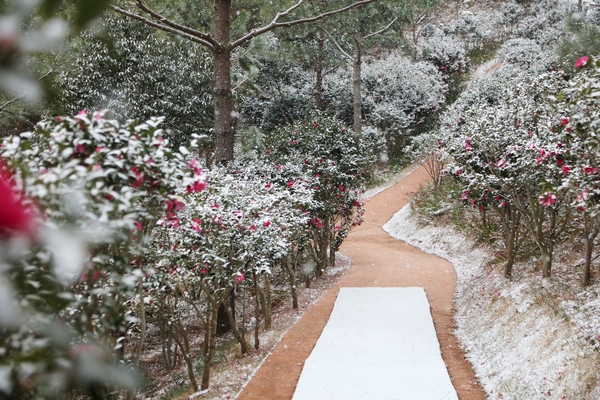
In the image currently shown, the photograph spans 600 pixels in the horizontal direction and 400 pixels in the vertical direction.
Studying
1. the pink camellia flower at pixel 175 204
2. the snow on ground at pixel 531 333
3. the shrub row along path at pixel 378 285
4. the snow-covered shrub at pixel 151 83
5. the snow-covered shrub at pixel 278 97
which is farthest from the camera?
the snow-covered shrub at pixel 278 97

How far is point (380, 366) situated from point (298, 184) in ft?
10.4

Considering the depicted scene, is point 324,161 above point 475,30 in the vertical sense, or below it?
below

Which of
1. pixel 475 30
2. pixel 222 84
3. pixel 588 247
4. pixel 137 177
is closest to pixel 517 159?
pixel 588 247

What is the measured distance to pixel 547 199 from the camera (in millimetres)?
4191

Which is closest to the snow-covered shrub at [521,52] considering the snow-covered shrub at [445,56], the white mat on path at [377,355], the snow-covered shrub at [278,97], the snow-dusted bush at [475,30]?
the snow-covered shrub at [445,56]

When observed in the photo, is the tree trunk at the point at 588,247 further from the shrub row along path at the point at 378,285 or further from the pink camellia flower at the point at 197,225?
the pink camellia flower at the point at 197,225

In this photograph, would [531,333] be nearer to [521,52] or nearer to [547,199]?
[547,199]

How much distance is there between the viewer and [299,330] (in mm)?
6863

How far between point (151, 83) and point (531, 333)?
423 inches

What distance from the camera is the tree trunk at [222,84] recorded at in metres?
7.52

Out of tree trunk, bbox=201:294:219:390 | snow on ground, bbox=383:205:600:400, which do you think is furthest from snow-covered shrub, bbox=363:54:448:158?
tree trunk, bbox=201:294:219:390

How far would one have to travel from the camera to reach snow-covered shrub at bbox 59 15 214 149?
12609 millimetres

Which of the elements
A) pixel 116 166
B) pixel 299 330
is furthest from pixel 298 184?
pixel 116 166

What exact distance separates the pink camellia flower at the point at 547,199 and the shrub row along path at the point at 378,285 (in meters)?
1.94
